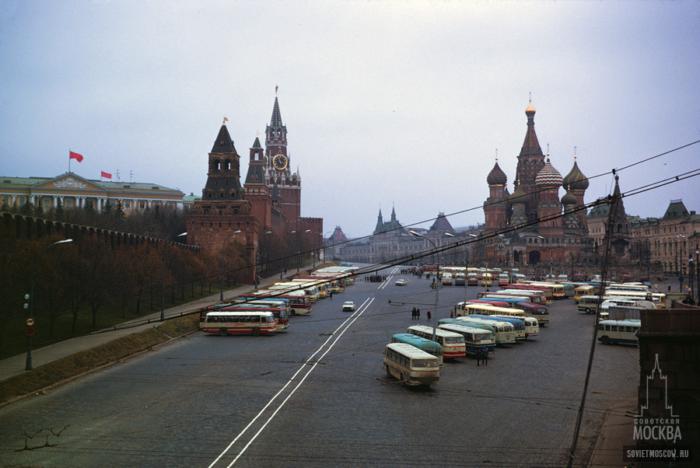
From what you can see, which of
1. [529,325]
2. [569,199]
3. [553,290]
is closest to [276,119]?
[569,199]

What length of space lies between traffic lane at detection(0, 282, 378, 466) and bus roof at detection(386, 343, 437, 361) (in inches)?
195

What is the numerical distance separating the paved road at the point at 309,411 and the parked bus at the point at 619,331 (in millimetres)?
3244

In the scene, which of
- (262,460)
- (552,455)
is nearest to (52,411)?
(262,460)

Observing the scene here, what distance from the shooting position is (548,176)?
442ft

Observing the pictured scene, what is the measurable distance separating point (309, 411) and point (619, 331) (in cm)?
2469

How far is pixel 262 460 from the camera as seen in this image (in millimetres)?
17484

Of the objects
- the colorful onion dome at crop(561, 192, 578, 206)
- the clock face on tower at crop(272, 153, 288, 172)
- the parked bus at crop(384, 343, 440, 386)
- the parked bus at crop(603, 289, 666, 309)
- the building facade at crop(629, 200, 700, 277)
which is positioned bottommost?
the parked bus at crop(384, 343, 440, 386)

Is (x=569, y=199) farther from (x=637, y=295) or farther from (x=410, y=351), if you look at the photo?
(x=410, y=351)

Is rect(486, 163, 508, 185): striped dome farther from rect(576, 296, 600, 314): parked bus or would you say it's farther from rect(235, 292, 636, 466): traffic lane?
rect(235, 292, 636, 466): traffic lane

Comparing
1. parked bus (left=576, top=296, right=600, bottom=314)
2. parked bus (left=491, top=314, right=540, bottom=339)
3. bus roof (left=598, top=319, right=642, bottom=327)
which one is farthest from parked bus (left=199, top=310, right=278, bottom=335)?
parked bus (left=576, top=296, right=600, bottom=314)

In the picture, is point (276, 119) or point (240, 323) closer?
point (240, 323)

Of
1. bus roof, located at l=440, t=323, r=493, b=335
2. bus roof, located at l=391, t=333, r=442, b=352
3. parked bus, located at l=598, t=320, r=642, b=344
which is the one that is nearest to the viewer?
bus roof, located at l=391, t=333, r=442, b=352

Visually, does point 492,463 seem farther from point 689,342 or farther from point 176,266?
point 176,266

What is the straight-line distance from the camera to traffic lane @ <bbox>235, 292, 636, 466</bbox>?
59.9 feet
